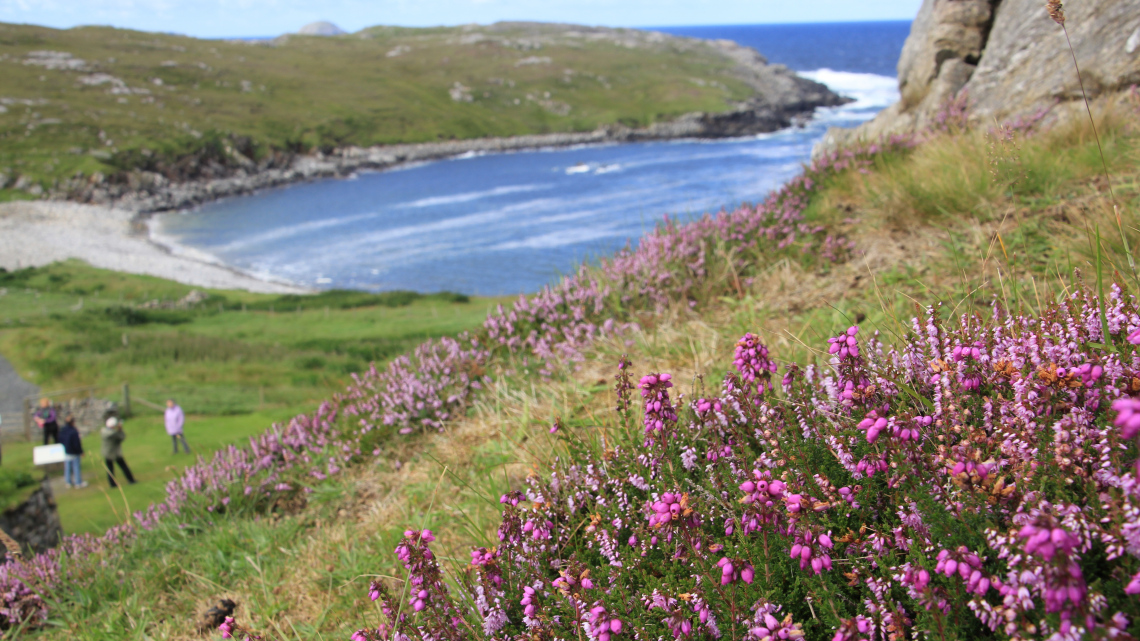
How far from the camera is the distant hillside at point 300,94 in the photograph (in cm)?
8394

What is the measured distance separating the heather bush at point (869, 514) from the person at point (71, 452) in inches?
586

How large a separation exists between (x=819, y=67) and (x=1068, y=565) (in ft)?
631

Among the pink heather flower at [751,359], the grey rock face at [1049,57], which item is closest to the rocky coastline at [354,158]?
the grey rock face at [1049,57]

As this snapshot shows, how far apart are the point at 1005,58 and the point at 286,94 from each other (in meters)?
132

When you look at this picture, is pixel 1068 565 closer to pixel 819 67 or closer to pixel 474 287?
pixel 474 287

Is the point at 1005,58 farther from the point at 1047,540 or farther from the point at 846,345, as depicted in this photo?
the point at 1047,540

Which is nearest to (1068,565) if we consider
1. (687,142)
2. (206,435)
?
(206,435)

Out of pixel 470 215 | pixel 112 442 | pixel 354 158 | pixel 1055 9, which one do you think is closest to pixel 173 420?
pixel 112 442

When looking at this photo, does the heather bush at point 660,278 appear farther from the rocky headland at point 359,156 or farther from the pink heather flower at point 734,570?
the rocky headland at point 359,156

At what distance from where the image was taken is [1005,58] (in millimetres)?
8906

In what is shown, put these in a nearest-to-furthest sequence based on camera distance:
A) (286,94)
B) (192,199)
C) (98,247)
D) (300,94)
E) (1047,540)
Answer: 1. (1047,540)
2. (98,247)
3. (192,199)
4. (286,94)
5. (300,94)

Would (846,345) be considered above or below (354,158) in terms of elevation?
below

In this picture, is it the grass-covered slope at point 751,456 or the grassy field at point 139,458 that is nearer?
the grass-covered slope at point 751,456

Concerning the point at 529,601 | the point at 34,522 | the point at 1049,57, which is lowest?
the point at 34,522
